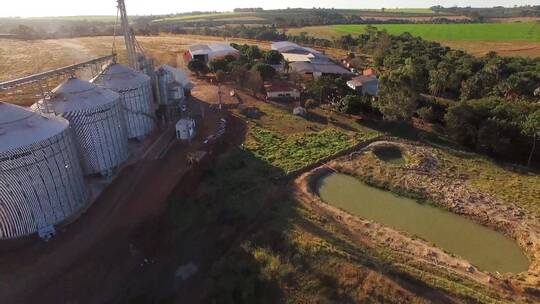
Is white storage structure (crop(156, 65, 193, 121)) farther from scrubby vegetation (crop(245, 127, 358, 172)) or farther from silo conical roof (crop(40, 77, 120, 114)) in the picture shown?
silo conical roof (crop(40, 77, 120, 114))

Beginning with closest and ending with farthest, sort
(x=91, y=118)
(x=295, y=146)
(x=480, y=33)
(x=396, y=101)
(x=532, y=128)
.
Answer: (x=91, y=118) < (x=532, y=128) < (x=295, y=146) < (x=396, y=101) < (x=480, y=33)

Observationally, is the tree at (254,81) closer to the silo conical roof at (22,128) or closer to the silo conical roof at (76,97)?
the silo conical roof at (76,97)

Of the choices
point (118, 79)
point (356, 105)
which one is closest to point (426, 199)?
point (356, 105)

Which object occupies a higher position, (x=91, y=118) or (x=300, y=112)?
(x=91, y=118)

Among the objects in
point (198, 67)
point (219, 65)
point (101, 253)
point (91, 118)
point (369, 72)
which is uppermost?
point (91, 118)

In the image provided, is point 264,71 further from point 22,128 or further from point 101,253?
point 101,253

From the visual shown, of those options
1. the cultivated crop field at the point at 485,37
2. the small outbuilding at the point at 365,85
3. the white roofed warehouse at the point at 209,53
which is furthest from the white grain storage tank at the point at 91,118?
the cultivated crop field at the point at 485,37

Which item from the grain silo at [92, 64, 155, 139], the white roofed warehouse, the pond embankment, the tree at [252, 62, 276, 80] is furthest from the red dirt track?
→ the white roofed warehouse

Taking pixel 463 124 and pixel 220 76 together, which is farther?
pixel 220 76
